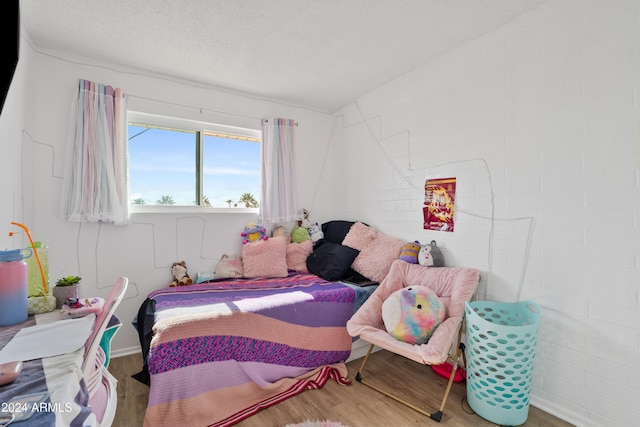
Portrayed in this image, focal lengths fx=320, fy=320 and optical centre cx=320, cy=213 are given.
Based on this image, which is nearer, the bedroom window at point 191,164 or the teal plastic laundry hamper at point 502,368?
the teal plastic laundry hamper at point 502,368

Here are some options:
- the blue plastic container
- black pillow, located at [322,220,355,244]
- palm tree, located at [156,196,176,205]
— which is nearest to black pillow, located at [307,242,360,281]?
black pillow, located at [322,220,355,244]

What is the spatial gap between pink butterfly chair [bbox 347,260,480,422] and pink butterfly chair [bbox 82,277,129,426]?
146 cm

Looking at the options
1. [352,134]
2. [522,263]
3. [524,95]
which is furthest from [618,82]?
[352,134]

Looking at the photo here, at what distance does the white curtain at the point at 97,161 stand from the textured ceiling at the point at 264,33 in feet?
1.17

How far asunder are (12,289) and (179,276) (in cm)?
183

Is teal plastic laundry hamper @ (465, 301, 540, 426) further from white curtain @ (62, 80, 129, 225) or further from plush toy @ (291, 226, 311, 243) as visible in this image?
white curtain @ (62, 80, 129, 225)

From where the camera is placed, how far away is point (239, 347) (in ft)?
6.64

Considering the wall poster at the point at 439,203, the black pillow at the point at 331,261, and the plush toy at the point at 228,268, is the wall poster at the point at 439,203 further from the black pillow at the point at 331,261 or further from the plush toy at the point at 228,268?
the plush toy at the point at 228,268

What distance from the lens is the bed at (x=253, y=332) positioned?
1820 millimetres

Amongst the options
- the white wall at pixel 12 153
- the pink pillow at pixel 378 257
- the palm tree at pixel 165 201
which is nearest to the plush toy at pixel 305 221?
the pink pillow at pixel 378 257

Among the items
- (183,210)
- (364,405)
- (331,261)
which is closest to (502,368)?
(364,405)

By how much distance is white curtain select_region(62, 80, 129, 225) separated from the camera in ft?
8.16

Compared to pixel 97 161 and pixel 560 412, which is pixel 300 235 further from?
pixel 560 412

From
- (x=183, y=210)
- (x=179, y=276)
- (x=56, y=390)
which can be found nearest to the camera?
(x=56, y=390)
